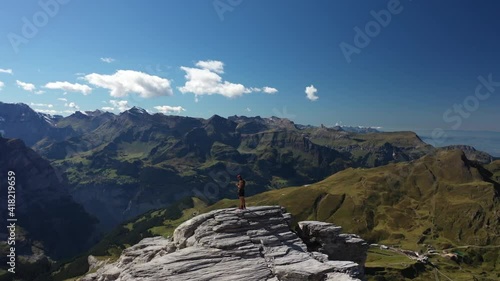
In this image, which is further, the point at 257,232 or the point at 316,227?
the point at 316,227

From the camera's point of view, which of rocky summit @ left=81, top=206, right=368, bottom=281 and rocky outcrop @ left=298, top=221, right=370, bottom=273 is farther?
rocky outcrop @ left=298, top=221, right=370, bottom=273

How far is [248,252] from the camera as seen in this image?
50.8m

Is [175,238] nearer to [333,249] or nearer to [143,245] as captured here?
[143,245]

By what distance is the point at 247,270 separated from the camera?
46.8 m

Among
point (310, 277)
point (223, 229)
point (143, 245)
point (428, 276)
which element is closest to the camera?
point (310, 277)

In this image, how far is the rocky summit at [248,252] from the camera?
46.0 m

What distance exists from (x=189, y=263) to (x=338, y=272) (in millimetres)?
20970

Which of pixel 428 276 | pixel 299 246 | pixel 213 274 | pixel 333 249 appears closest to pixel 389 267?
pixel 428 276

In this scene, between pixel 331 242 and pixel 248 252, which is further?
pixel 331 242

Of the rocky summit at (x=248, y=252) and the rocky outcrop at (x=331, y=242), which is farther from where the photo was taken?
the rocky outcrop at (x=331, y=242)

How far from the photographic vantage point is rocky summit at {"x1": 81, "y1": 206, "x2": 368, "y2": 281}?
46000mm

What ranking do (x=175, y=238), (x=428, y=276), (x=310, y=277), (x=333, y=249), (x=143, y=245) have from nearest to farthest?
1. (x=310, y=277)
2. (x=175, y=238)
3. (x=333, y=249)
4. (x=143, y=245)
5. (x=428, y=276)

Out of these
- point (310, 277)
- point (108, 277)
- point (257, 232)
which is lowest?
point (108, 277)

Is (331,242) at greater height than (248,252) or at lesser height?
lesser
